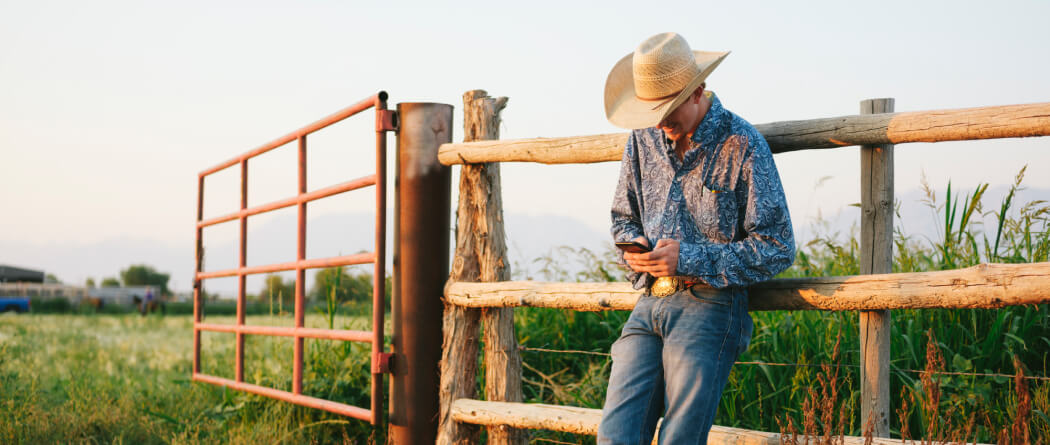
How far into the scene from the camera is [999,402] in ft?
13.4

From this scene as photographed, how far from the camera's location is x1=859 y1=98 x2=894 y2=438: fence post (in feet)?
10.5

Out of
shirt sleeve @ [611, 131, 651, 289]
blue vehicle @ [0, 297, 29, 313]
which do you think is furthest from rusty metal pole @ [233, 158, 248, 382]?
blue vehicle @ [0, 297, 29, 313]

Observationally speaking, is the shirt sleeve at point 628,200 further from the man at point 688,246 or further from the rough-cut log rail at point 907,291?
the rough-cut log rail at point 907,291

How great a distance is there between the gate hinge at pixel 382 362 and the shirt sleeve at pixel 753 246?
2274mm

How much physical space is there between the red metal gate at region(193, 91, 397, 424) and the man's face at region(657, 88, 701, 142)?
2.12 m

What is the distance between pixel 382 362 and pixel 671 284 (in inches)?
85.0

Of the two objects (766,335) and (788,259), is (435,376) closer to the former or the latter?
(766,335)

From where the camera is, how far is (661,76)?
9.10 feet

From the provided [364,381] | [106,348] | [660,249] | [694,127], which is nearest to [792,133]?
[694,127]

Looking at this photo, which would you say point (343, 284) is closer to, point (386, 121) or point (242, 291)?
point (242, 291)

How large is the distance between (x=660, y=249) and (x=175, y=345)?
12.3 meters

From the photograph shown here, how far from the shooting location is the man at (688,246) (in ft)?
8.92

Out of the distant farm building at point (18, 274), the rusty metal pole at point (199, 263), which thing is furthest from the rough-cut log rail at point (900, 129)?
the distant farm building at point (18, 274)

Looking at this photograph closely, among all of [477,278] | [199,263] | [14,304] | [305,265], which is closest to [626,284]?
[477,278]
